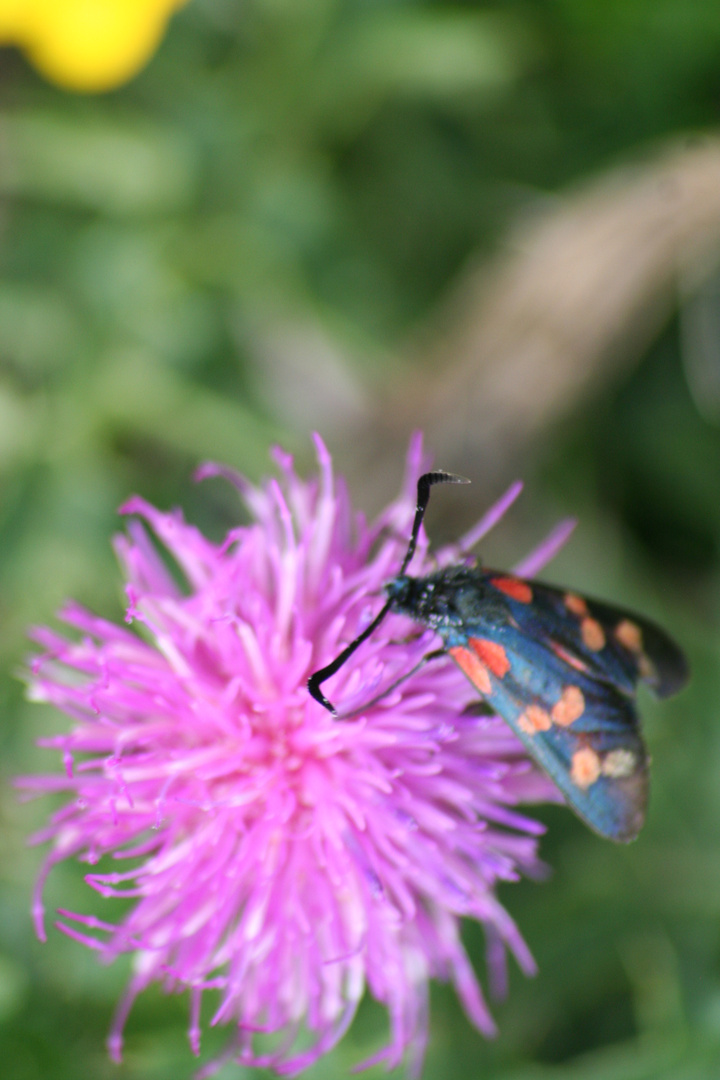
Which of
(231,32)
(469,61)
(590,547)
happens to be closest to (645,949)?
(590,547)

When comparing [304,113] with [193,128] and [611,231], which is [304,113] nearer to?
[193,128]

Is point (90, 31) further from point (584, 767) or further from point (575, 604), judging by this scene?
point (584, 767)

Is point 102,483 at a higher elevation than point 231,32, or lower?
lower

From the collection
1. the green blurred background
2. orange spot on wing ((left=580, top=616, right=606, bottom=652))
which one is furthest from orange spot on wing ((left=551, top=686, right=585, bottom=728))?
the green blurred background

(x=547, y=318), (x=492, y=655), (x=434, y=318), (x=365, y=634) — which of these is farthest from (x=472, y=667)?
(x=434, y=318)

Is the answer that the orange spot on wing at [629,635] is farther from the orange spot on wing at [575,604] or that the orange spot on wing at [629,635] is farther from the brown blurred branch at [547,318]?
the brown blurred branch at [547,318]

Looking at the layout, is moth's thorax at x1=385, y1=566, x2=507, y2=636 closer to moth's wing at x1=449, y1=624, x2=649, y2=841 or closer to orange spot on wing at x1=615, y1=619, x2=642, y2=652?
moth's wing at x1=449, y1=624, x2=649, y2=841
